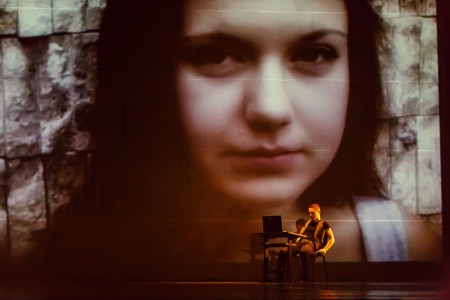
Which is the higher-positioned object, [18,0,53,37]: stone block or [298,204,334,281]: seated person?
[18,0,53,37]: stone block

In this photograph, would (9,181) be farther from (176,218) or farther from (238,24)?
(238,24)

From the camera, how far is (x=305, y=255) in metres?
9.27

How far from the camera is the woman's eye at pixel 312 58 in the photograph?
388 inches

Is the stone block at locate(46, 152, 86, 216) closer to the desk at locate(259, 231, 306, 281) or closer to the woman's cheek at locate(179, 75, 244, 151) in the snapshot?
the woman's cheek at locate(179, 75, 244, 151)

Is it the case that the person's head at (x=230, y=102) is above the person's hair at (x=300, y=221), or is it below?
above

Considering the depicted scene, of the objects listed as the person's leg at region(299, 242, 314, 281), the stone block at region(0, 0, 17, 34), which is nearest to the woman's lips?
the person's leg at region(299, 242, 314, 281)

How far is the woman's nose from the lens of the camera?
9.70m

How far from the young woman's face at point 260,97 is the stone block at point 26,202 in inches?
57.4

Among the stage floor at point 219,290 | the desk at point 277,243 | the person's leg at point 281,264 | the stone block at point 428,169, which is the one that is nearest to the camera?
the stage floor at point 219,290

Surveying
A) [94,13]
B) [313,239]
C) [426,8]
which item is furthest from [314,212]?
[94,13]

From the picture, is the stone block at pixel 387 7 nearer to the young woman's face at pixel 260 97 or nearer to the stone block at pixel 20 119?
the young woman's face at pixel 260 97

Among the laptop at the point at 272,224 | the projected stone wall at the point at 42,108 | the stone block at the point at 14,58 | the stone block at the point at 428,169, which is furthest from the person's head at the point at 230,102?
the stone block at the point at 14,58

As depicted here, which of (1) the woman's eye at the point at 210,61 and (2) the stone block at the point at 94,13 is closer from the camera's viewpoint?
(2) the stone block at the point at 94,13

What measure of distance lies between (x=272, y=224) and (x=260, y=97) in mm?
1275
